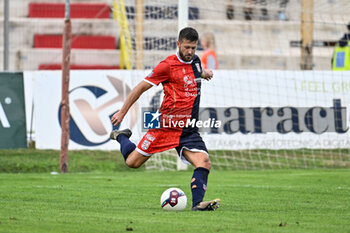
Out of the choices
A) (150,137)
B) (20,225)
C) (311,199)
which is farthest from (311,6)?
(20,225)

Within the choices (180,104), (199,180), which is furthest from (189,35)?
(199,180)

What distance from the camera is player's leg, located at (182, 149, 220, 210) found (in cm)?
818

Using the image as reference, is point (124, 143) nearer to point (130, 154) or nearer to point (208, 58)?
point (130, 154)

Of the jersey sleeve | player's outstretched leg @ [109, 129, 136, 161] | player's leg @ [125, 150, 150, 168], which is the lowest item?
player's leg @ [125, 150, 150, 168]

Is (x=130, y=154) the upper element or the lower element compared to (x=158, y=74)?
lower

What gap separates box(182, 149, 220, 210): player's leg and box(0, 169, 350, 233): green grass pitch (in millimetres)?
145

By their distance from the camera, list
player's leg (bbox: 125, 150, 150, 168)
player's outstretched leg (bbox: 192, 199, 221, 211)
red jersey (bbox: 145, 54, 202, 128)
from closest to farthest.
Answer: player's outstretched leg (bbox: 192, 199, 221, 211), red jersey (bbox: 145, 54, 202, 128), player's leg (bbox: 125, 150, 150, 168)

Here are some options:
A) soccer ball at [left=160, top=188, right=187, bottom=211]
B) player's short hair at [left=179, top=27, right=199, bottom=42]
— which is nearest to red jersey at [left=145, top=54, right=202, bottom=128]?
player's short hair at [left=179, top=27, right=199, bottom=42]

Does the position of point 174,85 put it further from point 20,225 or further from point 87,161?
point 87,161

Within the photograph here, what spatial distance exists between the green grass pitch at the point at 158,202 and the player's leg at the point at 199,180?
0.48 ft

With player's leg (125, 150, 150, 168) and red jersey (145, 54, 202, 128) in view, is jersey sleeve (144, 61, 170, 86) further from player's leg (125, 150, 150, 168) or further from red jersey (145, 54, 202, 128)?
player's leg (125, 150, 150, 168)

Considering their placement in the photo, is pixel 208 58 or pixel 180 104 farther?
pixel 208 58

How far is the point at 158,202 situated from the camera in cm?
947

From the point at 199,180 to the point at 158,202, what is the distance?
4.04 ft
